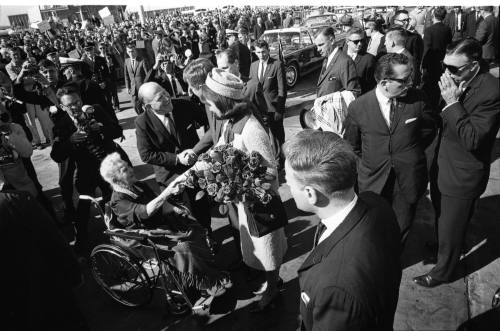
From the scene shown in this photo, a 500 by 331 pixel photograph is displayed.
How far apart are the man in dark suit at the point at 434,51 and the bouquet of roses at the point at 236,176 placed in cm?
666

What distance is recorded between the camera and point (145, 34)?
19.1 m

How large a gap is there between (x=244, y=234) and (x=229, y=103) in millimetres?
1214

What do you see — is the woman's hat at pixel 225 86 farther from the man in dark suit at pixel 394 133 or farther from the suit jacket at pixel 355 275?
the suit jacket at pixel 355 275

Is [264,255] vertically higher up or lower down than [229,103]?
lower down

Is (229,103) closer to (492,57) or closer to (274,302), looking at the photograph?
(274,302)

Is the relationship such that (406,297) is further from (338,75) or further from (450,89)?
(338,75)

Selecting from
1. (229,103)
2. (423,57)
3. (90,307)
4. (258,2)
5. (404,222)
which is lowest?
(90,307)

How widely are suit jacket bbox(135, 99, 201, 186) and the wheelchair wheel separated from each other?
105cm

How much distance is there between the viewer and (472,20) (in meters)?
12.0

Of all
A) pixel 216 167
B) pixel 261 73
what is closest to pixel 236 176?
pixel 216 167

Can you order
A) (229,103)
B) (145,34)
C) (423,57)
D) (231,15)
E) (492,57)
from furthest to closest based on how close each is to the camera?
1. (231,15)
2. (145,34)
3. (492,57)
4. (423,57)
5. (229,103)

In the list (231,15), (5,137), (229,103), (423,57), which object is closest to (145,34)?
(231,15)

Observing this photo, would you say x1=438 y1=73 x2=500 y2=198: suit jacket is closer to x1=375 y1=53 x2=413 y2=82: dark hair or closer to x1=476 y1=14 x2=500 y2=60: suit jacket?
x1=375 y1=53 x2=413 y2=82: dark hair

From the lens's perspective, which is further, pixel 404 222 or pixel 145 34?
pixel 145 34
